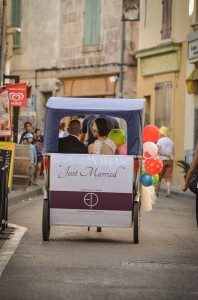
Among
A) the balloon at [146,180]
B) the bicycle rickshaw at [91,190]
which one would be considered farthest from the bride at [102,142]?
the bicycle rickshaw at [91,190]

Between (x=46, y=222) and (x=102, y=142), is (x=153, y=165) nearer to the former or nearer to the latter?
(x=102, y=142)

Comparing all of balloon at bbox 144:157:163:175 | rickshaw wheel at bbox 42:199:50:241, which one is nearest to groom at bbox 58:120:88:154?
rickshaw wheel at bbox 42:199:50:241

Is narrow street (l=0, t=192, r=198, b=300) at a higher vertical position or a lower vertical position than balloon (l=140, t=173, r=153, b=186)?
lower

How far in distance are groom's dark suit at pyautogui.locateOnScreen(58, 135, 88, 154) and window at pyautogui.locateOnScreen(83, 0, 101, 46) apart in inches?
1149

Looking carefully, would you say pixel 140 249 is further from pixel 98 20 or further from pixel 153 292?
pixel 98 20

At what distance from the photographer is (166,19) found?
39.4 m

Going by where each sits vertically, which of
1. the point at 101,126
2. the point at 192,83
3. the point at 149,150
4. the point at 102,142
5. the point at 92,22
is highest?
the point at 92,22

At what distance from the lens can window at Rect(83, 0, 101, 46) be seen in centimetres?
4525

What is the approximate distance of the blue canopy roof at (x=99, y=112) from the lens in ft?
52.9

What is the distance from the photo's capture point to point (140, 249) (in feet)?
48.0

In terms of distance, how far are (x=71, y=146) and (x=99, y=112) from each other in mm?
590

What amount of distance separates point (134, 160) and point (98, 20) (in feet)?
98.6

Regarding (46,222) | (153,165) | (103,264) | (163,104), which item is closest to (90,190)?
(46,222)

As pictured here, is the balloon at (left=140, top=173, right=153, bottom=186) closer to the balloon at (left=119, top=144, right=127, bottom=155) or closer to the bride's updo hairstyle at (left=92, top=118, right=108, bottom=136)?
the balloon at (left=119, top=144, right=127, bottom=155)
